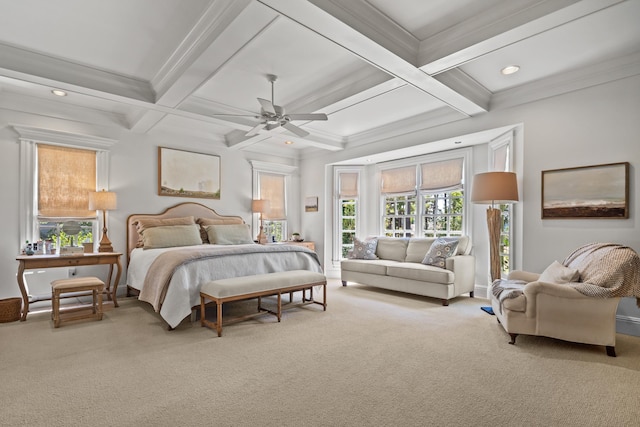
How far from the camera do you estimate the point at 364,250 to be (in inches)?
237

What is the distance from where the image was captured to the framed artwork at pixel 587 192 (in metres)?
3.44

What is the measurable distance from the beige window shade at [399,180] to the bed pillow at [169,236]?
144 inches

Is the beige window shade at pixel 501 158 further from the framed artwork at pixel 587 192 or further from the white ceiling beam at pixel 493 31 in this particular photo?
the white ceiling beam at pixel 493 31

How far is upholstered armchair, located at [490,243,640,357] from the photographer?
8.96 ft

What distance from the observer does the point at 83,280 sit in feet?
12.5

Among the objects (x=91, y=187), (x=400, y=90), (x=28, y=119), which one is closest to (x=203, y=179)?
(x=91, y=187)

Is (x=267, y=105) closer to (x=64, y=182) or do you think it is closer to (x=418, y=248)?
(x=64, y=182)

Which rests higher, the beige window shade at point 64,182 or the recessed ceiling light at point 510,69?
the recessed ceiling light at point 510,69

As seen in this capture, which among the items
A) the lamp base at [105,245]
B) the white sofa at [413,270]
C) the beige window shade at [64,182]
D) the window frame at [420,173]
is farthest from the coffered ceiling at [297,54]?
the white sofa at [413,270]

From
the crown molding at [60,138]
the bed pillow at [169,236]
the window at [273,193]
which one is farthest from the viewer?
the window at [273,193]

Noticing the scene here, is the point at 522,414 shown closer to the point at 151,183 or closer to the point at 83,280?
the point at 83,280

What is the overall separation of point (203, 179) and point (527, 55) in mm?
5115

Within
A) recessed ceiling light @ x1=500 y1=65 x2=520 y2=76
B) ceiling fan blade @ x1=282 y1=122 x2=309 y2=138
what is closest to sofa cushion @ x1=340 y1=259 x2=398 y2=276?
ceiling fan blade @ x1=282 y1=122 x2=309 y2=138

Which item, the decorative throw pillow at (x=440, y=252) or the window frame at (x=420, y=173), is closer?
the decorative throw pillow at (x=440, y=252)
